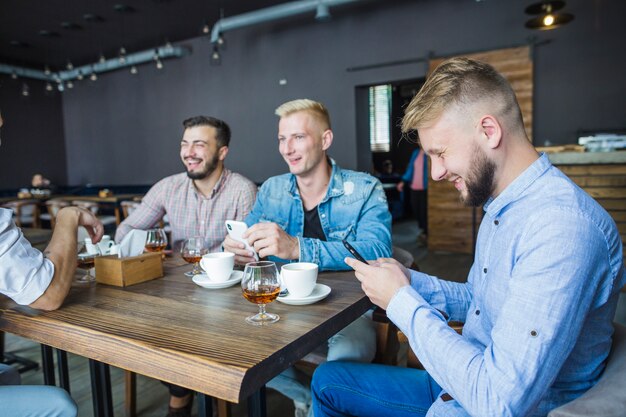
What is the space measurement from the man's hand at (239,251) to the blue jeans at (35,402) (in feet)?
2.22

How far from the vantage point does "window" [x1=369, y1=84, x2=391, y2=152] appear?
10016mm

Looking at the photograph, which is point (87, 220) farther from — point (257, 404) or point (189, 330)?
point (257, 404)

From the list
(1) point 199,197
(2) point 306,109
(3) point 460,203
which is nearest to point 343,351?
→ (2) point 306,109

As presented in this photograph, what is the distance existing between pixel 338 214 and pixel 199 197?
0.95m

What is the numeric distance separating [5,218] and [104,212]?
834 centimetres

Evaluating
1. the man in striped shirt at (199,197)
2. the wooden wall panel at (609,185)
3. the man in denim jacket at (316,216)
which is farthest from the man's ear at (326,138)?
the wooden wall panel at (609,185)

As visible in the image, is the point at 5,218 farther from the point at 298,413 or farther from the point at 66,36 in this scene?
the point at 66,36

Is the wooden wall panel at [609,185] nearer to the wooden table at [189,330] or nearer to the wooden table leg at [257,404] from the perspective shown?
the wooden table at [189,330]

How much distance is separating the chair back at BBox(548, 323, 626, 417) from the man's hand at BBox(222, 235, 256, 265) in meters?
1.12

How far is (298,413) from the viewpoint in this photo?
166 centimetres

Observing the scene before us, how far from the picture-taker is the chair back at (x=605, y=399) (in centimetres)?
69

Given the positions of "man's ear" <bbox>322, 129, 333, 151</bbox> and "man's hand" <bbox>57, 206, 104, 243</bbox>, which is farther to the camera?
"man's ear" <bbox>322, 129, 333, 151</bbox>

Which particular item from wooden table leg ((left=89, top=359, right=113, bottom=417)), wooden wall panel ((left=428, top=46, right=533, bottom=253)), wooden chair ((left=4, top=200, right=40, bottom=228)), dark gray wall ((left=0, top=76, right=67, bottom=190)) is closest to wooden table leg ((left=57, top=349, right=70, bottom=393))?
wooden table leg ((left=89, top=359, right=113, bottom=417))

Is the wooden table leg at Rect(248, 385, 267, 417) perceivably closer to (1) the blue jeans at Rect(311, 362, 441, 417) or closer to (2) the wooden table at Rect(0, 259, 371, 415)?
(2) the wooden table at Rect(0, 259, 371, 415)
